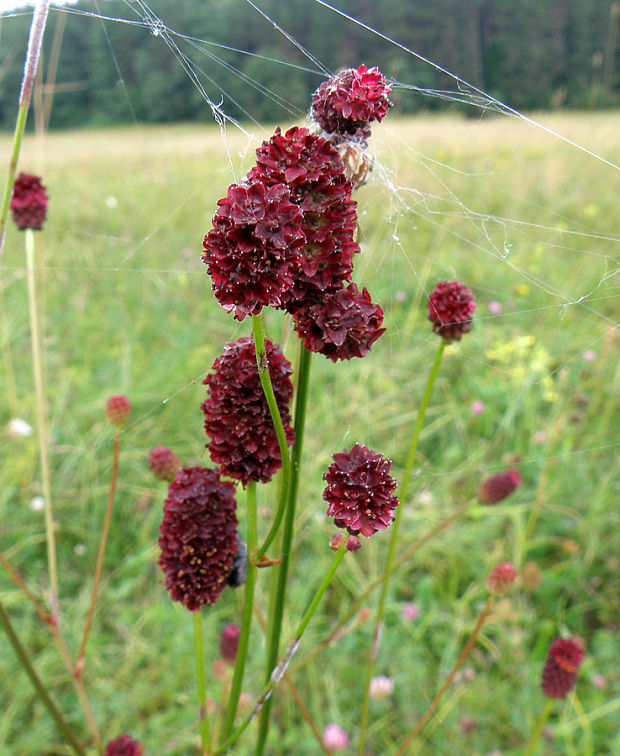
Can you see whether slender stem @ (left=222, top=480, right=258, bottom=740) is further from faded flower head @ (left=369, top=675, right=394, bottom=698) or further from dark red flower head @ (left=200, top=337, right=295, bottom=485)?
faded flower head @ (left=369, top=675, right=394, bottom=698)

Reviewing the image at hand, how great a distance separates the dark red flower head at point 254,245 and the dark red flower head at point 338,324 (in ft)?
0.18

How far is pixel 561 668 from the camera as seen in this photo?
1.06m

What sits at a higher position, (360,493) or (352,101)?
(352,101)

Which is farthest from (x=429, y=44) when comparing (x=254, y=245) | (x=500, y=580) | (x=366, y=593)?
(x=254, y=245)

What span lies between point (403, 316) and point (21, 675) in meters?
2.28

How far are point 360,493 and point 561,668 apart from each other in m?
0.83

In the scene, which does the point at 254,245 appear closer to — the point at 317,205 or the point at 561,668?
the point at 317,205

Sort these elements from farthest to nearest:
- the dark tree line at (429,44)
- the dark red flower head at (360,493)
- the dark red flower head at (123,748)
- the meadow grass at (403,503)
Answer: the dark tree line at (429,44), the meadow grass at (403,503), the dark red flower head at (123,748), the dark red flower head at (360,493)

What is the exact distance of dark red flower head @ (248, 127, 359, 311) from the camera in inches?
16.4

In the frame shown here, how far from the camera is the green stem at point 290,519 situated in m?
0.53

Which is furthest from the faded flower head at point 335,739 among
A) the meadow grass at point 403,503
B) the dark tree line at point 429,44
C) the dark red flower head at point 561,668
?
the dark tree line at point 429,44

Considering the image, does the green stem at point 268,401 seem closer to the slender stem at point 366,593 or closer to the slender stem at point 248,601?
the slender stem at point 248,601

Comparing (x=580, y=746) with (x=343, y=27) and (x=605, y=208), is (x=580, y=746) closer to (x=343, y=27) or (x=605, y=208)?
(x=605, y=208)

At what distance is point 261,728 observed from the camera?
649mm
